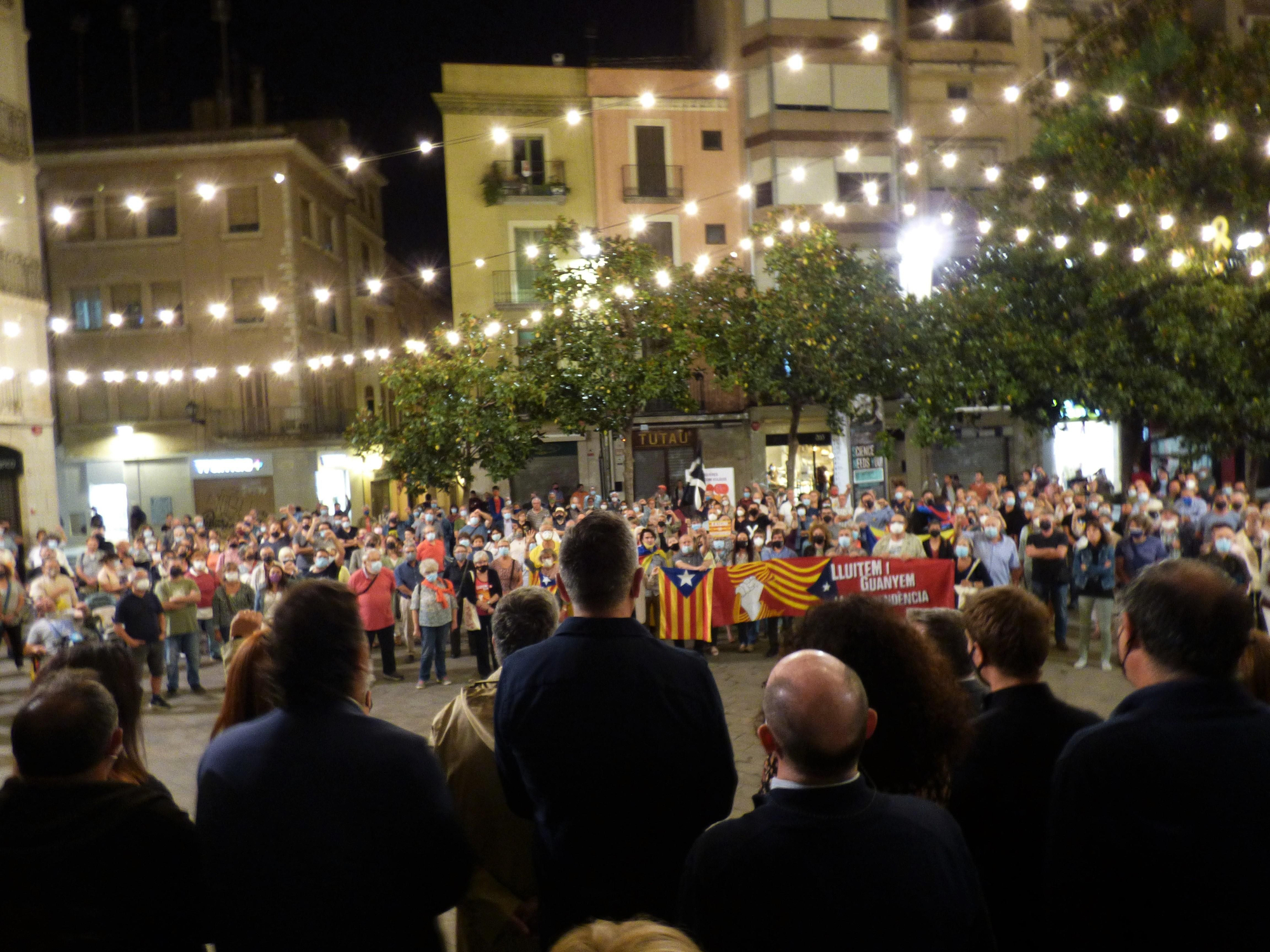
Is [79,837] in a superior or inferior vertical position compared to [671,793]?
superior

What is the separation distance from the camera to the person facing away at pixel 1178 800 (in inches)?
83.2

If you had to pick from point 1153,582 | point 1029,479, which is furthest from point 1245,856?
point 1029,479

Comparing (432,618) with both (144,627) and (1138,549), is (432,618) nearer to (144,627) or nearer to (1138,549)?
(144,627)

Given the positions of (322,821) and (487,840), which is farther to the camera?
(487,840)

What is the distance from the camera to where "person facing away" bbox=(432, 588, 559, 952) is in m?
2.96

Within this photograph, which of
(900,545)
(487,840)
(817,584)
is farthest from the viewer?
(900,545)

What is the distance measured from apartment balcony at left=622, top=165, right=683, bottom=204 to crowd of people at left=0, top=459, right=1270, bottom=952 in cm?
2781

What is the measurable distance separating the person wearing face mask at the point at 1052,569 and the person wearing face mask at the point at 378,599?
7.65 m

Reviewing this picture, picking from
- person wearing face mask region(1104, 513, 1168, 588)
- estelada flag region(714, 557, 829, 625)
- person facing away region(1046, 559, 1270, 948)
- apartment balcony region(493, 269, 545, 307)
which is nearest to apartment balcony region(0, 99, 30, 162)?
apartment balcony region(493, 269, 545, 307)

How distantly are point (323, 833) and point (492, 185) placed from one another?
94.4 feet

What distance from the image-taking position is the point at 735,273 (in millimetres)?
25094

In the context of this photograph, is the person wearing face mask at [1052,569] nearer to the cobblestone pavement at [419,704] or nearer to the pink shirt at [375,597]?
the cobblestone pavement at [419,704]

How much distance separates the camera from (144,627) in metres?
10.4

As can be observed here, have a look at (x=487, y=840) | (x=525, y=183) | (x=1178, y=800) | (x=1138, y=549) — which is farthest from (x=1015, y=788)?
(x=525, y=183)
